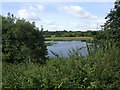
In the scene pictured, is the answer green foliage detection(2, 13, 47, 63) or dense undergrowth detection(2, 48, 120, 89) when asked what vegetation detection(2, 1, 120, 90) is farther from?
green foliage detection(2, 13, 47, 63)

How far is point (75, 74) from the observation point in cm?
552

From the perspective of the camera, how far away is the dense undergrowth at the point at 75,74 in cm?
539

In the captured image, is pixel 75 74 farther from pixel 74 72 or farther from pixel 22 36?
pixel 22 36

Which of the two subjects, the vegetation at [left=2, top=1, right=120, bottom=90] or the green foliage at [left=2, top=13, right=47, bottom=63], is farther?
the green foliage at [left=2, top=13, right=47, bottom=63]

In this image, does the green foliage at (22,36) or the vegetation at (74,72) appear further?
the green foliage at (22,36)

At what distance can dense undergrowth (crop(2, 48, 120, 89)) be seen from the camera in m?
5.39

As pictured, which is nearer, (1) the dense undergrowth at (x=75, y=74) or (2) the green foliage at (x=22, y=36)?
(1) the dense undergrowth at (x=75, y=74)

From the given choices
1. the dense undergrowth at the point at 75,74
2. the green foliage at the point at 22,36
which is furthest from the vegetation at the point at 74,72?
the green foliage at the point at 22,36

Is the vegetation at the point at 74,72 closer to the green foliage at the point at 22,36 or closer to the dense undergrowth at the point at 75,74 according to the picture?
the dense undergrowth at the point at 75,74

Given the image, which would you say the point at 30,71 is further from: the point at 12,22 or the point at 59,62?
the point at 12,22

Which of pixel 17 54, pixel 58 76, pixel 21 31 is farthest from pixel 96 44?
pixel 21 31

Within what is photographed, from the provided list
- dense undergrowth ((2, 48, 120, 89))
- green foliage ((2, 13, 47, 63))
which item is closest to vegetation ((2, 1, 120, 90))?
dense undergrowth ((2, 48, 120, 89))

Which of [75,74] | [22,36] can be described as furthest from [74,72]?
[22,36]

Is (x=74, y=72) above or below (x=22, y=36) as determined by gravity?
above
